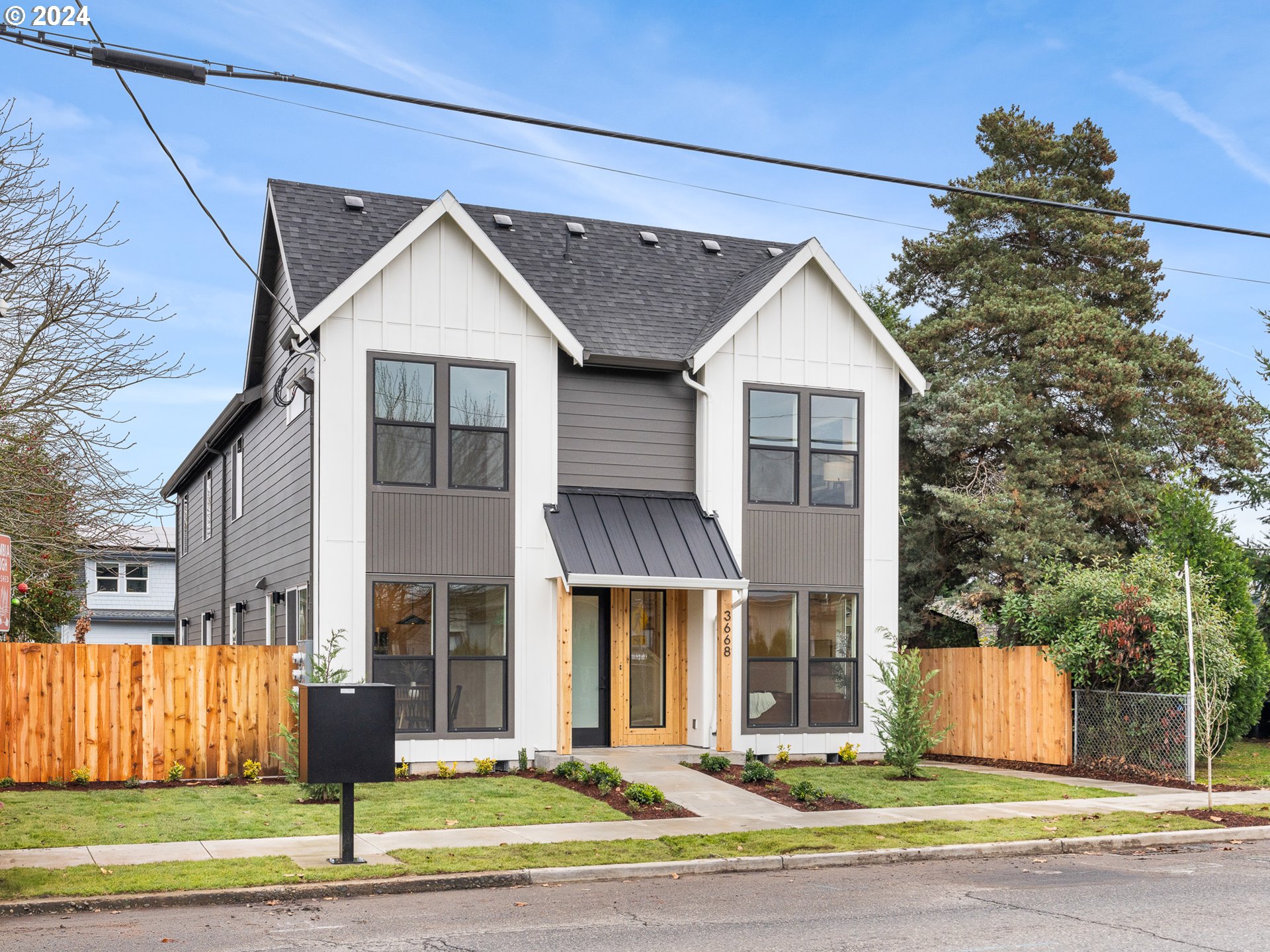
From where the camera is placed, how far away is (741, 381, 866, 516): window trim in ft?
63.6

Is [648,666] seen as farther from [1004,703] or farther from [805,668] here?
[1004,703]

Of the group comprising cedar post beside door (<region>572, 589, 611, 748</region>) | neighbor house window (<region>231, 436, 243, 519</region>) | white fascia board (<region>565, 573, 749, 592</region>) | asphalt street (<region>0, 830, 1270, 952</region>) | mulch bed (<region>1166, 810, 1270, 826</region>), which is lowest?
mulch bed (<region>1166, 810, 1270, 826</region>)

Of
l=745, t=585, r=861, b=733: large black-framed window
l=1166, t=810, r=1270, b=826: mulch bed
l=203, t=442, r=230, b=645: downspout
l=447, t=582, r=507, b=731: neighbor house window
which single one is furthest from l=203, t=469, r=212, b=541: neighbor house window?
l=1166, t=810, r=1270, b=826: mulch bed

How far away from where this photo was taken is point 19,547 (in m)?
18.0

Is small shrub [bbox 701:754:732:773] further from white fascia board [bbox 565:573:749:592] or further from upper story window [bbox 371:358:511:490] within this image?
upper story window [bbox 371:358:511:490]

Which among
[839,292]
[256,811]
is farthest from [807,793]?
[839,292]

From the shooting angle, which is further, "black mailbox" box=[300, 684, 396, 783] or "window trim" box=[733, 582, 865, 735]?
"window trim" box=[733, 582, 865, 735]

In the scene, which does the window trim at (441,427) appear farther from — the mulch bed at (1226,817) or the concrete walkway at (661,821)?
the mulch bed at (1226,817)

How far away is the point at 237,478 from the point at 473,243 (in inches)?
321

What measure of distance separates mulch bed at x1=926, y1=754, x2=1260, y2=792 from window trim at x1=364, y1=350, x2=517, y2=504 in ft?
28.3

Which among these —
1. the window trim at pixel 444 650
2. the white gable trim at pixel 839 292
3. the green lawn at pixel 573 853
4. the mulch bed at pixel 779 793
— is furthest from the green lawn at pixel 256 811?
the white gable trim at pixel 839 292

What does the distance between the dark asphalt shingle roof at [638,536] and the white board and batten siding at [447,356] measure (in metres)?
0.44

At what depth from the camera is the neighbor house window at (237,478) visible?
23.2m

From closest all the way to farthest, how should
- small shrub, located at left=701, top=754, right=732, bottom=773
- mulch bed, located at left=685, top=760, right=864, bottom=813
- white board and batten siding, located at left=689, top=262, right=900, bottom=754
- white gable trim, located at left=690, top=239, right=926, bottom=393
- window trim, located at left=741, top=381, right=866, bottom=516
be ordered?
mulch bed, located at left=685, top=760, right=864, bottom=813, small shrub, located at left=701, top=754, right=732, bottom=773, white gable trim, located at left=690, top=239, right=926, bottom=393, white board and batten siding, located at left=689, top=262, right=900, bottom=754, window trim, located at left=741, top=381, right=866, bottom=516
